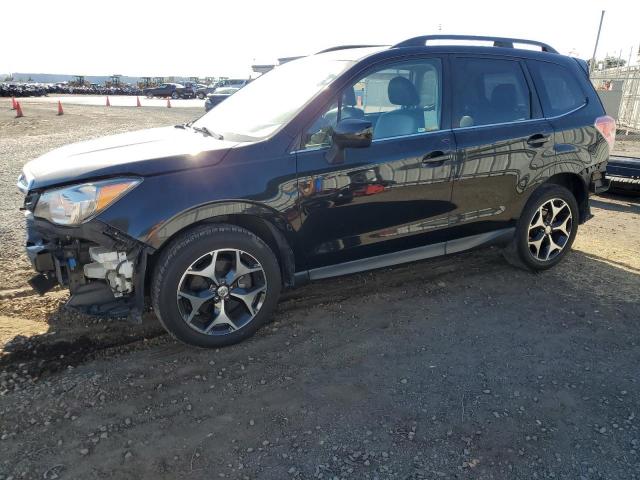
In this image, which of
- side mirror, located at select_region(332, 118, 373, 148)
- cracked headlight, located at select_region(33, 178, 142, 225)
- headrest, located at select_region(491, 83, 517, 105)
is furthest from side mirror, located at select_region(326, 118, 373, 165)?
headrest, located at select_region(491, 83, 517, 105)

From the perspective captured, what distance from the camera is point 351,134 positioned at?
3215mm

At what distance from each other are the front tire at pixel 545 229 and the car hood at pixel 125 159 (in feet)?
9.11

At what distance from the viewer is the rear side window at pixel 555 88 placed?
4395 mm

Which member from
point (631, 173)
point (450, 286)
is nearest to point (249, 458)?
point (450, 286)

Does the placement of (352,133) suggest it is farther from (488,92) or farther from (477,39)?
(477,39)

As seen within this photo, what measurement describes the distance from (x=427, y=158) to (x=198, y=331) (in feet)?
6.85

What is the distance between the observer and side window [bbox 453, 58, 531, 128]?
155 inches

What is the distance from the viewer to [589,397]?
Answer: 9.50ft

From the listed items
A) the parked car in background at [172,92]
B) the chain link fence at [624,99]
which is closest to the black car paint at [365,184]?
the chain link fence at [624,99]

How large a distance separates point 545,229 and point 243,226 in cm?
→ 292

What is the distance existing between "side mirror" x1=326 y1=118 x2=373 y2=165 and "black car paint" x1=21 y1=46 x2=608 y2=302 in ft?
0.46

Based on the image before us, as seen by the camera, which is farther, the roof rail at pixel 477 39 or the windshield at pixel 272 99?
the roof rail at pixel 477 39

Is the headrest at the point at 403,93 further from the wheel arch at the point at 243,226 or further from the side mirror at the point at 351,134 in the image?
the wheel arch at the point at 243,226

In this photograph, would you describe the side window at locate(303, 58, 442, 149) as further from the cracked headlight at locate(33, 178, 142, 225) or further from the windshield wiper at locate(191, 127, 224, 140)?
the cracked headlight at locate(33, 178, 142, 225)
